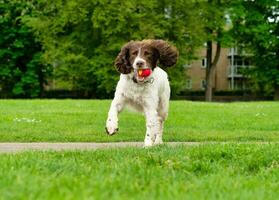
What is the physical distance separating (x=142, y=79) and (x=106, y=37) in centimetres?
3798

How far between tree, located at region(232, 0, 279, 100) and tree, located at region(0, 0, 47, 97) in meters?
17.9

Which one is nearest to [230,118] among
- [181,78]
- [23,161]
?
A: [23,161]

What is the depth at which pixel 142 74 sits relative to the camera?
32.6 feet

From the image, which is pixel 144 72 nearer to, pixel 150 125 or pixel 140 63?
pixel 140 63

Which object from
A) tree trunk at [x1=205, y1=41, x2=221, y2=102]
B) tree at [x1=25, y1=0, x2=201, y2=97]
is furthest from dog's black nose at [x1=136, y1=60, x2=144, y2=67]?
tree trunk at [x1=205, y1=41, x2=221, y2=102]

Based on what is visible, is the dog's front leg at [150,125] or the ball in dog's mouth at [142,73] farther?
the dog's front leg at [150,125]

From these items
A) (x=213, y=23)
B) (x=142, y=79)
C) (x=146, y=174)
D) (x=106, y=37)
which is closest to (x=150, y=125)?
(x=142, y=79)

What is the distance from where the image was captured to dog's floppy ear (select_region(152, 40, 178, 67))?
1042 cm

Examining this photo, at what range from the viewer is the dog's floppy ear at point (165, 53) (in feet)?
34.2

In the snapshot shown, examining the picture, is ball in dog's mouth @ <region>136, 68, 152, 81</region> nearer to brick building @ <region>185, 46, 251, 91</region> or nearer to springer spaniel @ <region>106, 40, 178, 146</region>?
springer spaniel @ <region>106, 40, 178, 146</region>

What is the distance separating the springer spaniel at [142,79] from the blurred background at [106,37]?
35543mm

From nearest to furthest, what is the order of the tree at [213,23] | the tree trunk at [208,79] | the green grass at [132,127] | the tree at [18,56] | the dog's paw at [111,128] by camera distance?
1. the dog's paw at [111,128]
2. the green grass at [132,127]
3. the tree at [213,23]
4. the tree at [18,56]
5. the tree trunk at [208,79]

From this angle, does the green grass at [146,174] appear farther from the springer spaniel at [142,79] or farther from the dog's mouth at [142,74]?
the dog's mouth at [142,74]

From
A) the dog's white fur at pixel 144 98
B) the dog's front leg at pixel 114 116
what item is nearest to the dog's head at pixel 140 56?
the dog's white fur at pixel 144 98
